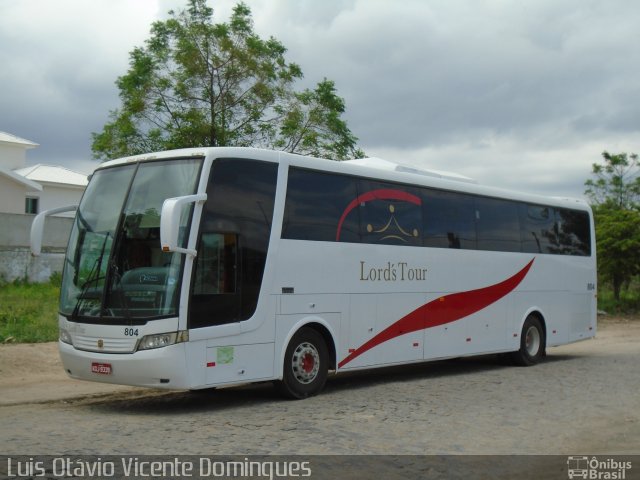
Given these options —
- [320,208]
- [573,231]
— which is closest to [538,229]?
[573,231]

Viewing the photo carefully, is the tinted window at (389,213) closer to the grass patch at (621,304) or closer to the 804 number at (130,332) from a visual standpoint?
the 804 number at (130,332)

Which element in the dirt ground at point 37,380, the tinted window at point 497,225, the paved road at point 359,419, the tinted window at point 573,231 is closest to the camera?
the paved road at point 359,419

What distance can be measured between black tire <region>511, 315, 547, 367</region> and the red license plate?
9358 millimetres

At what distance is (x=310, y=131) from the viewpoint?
80.4ft

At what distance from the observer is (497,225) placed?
16.0 meters

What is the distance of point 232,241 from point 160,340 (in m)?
1.64

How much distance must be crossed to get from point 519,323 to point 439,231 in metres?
3.36

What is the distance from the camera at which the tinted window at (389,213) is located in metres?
12.8

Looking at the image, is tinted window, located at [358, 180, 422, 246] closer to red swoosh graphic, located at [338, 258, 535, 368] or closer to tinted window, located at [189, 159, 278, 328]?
red swoosh graphic, located at [338, 258, 535, 368]

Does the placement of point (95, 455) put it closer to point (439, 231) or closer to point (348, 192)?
point (348, 192)

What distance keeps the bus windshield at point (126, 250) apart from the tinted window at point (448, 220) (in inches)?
205

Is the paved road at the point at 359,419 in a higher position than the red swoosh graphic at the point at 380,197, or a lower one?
lower

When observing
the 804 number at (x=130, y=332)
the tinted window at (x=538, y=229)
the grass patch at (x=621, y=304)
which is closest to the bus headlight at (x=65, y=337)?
the 804 number at (x=130, y=332)

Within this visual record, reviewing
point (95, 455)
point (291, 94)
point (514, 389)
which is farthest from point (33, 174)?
point (95, 455)
